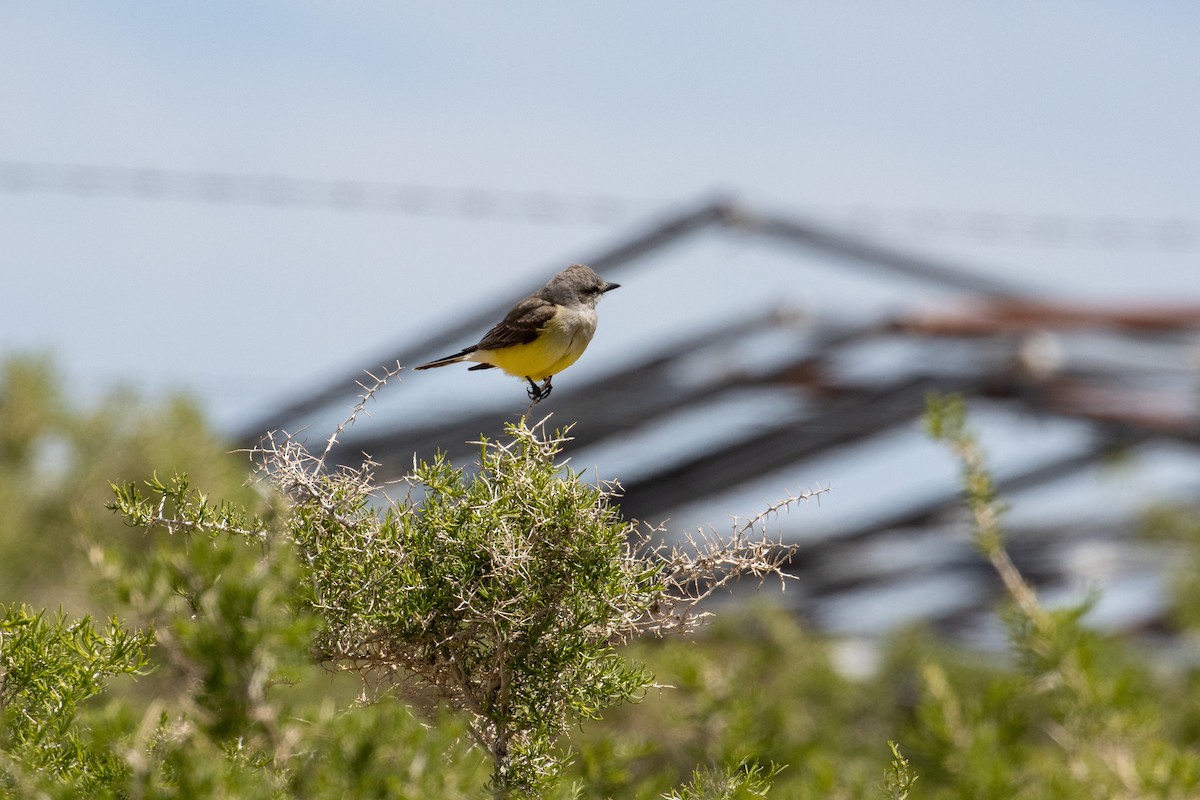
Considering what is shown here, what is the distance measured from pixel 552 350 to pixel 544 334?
0.05m

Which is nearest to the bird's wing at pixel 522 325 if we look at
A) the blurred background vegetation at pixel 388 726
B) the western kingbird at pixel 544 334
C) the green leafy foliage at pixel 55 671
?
the western kingbird at pixel 544 334

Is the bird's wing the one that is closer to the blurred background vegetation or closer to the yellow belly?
the yellow belly

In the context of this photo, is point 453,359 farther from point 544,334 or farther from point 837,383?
point 837,383

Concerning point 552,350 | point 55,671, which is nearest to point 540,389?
point 552,350

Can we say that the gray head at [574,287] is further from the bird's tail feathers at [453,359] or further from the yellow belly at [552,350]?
the bird's tail feathers at [453,359]

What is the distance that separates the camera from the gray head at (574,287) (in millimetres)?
3598

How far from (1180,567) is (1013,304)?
7.63 ft

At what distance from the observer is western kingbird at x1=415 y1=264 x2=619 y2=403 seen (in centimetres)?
354

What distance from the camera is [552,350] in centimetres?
354

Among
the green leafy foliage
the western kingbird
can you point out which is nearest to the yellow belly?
the western kingbird

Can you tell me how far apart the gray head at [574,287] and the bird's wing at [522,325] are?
0.03 m

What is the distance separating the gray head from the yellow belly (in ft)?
0.17

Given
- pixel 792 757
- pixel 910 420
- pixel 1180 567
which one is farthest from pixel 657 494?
pixel 792 757

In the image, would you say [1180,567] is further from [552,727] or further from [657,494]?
[552,727]
